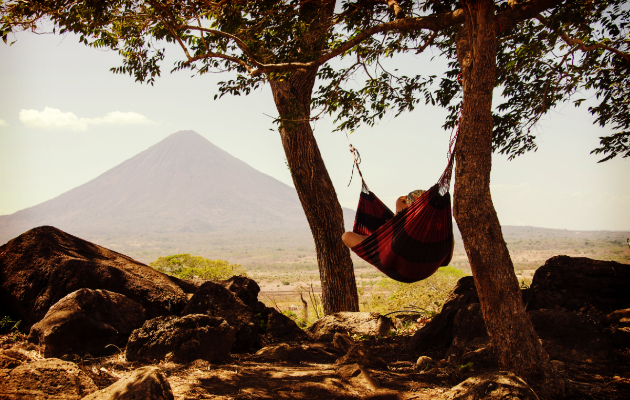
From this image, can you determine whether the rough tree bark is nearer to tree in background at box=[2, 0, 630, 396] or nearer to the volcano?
tree in background at box=[2, 0, 630, 396]

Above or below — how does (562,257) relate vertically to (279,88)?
below

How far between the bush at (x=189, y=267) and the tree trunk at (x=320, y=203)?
6.68 metres

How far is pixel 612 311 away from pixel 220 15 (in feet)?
12.4

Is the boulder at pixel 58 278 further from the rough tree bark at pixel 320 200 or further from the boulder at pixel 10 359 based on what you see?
the rough tree bark at pixel 320 200

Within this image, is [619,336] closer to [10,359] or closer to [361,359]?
[361,359]

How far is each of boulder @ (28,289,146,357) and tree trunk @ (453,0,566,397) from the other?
2214mm

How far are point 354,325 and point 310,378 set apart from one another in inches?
52.8

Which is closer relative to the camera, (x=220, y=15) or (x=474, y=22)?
(x=474, y=22)

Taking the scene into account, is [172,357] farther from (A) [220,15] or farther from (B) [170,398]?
(A) [220,15]

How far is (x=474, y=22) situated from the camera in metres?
2.08

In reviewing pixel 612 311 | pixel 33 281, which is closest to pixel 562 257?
pixel 612 311

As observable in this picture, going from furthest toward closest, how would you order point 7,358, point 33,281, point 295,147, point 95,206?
point 95,206
point 295,147
point 33,281
point 7,358

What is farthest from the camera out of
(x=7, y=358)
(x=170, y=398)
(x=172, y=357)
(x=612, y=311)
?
(x=612, y=311)

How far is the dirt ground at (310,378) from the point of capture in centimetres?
182
